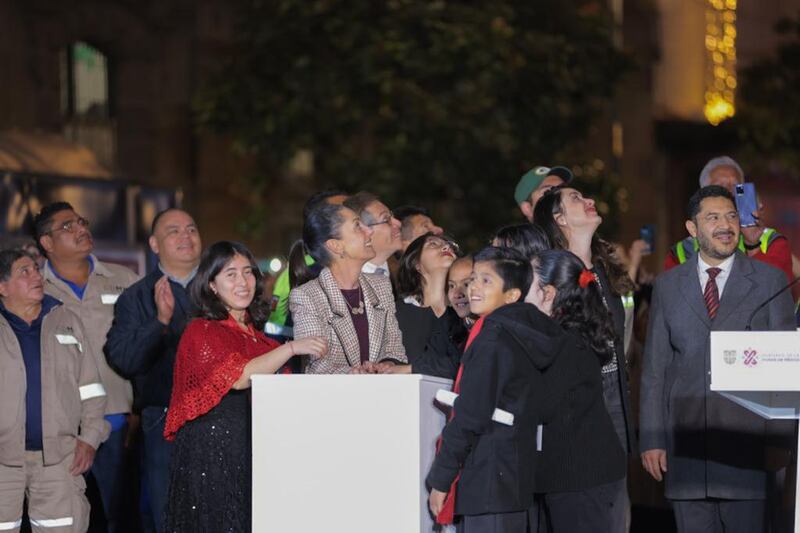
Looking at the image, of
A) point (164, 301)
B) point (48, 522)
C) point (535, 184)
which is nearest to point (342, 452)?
point (164, 301)

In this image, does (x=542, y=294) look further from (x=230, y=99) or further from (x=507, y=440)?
(x=230, y=99)

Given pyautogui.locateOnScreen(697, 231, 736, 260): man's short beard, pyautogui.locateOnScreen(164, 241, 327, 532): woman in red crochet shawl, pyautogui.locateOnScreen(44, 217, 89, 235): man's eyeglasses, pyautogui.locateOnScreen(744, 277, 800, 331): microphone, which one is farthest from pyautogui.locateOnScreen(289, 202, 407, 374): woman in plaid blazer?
pyautogui.locateOnScreen(44, 217, 89, 235): man's eyeglasses

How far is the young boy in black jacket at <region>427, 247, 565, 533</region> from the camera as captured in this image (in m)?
6.42

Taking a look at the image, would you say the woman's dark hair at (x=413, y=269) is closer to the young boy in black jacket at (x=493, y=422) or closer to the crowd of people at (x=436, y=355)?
the crowd of people at (x=436, y=355)

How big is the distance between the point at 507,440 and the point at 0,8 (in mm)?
12524

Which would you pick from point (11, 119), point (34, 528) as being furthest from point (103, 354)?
point (11, 119)

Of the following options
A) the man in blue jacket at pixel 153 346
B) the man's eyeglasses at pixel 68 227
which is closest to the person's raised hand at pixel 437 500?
the man in blue jacket at pixel 153 346

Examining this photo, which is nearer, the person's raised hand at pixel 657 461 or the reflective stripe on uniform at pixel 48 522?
the person's raised hand at pixel 657 461

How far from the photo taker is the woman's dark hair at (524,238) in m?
7.65

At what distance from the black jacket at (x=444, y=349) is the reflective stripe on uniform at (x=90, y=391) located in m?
1.81

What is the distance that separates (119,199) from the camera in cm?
1329

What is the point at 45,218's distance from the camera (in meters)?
9.63

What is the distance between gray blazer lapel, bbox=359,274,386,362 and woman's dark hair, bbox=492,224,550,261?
69 cm

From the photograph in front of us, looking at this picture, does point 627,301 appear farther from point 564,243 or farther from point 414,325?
point 414,325
